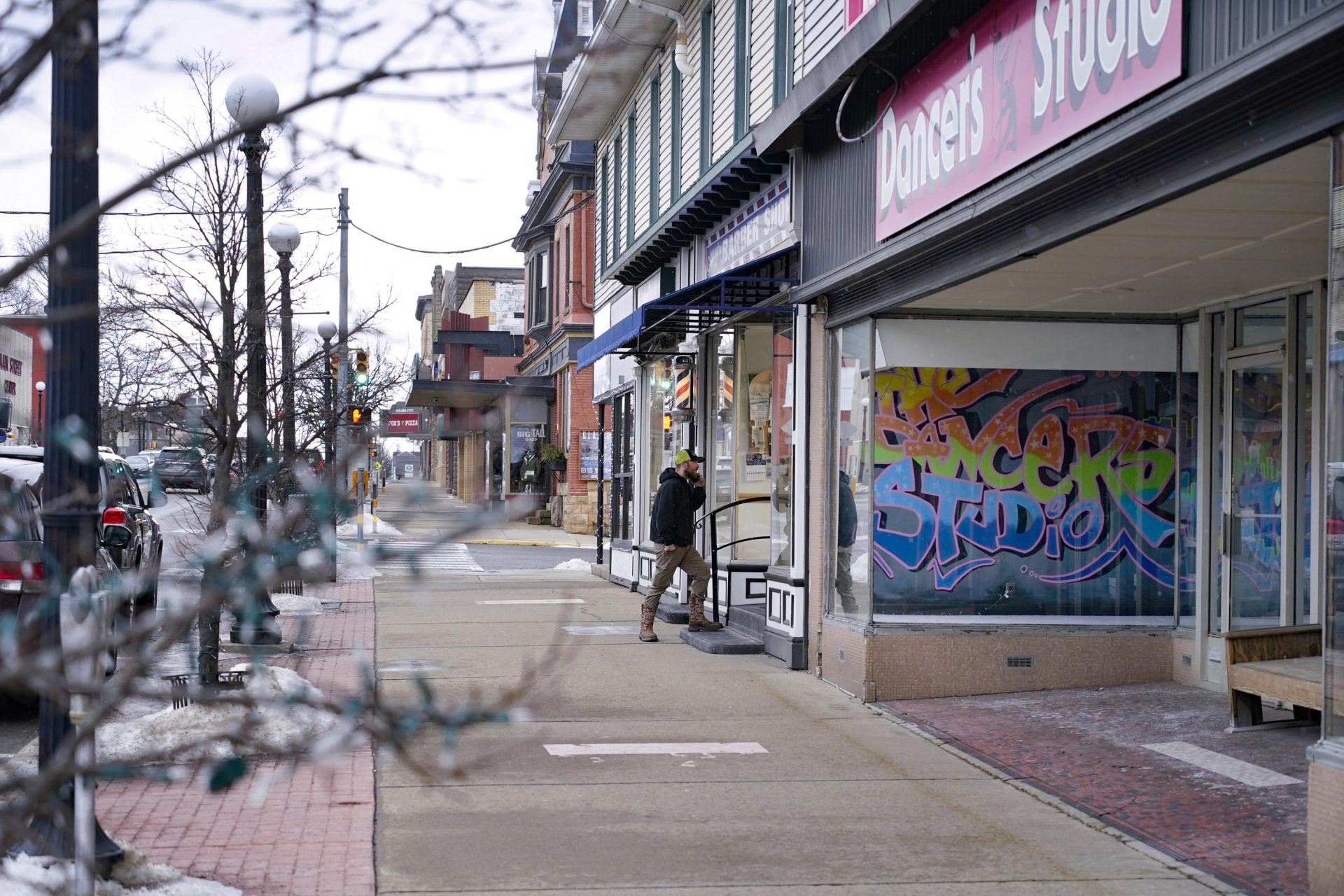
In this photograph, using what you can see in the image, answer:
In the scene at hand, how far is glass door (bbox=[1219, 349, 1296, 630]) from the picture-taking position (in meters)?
9.09

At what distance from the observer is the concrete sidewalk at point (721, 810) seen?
18.3 feet

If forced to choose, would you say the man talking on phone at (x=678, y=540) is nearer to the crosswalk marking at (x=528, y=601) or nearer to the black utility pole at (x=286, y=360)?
the black utility pole at (x=286, y=360)

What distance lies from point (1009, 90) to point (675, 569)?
20.7 feet

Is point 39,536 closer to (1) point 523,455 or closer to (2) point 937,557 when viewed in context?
(2) point 937,557

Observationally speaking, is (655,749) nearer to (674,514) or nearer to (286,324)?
(674,514)

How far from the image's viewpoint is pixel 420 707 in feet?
7.23

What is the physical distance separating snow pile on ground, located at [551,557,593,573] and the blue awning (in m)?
8.51

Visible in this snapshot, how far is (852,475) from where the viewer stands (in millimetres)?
10352

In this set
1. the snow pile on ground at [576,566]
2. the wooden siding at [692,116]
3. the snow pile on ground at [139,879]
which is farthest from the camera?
the snow pile on ground at [576,566]

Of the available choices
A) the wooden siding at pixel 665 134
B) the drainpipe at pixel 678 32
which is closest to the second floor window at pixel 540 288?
the wooden siding at pixel 665 134

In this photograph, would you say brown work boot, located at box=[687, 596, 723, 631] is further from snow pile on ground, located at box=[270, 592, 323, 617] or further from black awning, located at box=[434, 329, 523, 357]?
black awning, located at box=[434, 329, 523, 357]

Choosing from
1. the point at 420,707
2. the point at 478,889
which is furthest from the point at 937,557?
the point at 420,707

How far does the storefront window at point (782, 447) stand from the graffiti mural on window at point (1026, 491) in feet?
5.18

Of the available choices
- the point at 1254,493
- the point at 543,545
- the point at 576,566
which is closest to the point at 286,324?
the point at 1254,493
